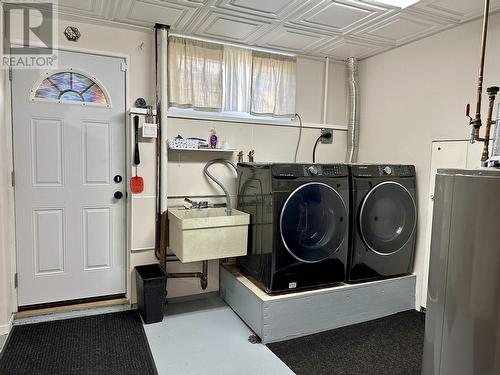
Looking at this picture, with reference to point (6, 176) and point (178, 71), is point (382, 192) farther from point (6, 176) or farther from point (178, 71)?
point (6, 176)

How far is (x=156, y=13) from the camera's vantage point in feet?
8.93

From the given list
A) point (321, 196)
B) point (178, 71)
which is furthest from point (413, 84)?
point (178, 71)

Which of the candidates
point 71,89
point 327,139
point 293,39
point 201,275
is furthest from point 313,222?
point 71,89

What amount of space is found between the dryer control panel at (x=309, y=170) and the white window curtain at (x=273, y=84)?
1.02 metres

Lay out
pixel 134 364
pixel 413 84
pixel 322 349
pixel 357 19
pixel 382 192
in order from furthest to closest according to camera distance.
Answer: pixel 413 84, pixel 382 192, pixel 357 19, pixel 322 349, pixel 134 364

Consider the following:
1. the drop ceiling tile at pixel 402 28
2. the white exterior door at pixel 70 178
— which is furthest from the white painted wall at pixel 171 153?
the drop ceiling tile at pixel 402 28

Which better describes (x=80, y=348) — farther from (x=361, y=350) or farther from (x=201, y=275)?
(x=361, y=350)

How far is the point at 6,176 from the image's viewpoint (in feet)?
8.62

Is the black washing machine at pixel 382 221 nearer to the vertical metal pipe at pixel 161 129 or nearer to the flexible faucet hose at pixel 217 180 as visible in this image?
the flexible faucet hose at pixel 217 180

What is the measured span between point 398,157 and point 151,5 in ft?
8.61

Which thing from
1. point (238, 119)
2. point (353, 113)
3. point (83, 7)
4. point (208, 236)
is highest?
point (83, 7)

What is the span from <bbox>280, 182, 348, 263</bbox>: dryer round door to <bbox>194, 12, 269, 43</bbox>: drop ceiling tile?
1.45 meters

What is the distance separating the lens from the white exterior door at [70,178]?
2826mm

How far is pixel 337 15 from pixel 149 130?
1.78 metres
